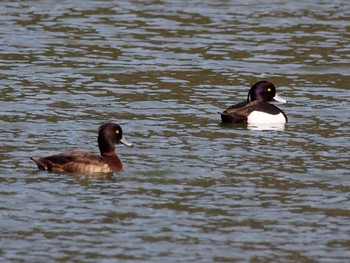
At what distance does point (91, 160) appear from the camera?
15688 millimetres

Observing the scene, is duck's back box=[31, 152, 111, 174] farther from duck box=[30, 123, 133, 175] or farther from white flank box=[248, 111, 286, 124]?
white flank box=[248, 111, 286, 124]

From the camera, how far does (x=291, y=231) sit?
1305cm

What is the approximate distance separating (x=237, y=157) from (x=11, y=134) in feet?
11.2

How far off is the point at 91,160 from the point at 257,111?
496cm

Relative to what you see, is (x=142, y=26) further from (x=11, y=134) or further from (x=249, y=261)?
(x=249, y=261)

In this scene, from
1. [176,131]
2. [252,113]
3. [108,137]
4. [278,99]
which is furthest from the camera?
[278,99]

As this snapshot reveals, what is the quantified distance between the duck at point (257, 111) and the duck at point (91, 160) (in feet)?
12.0

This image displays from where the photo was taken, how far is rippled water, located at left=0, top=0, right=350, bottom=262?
12773 millimetres

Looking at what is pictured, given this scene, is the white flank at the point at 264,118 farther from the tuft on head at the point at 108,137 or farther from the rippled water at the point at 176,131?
the tuft on head at the point at 108,137

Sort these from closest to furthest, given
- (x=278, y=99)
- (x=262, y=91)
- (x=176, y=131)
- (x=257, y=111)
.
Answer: (x=176, y=131) → (x=257, y=111) → (x=262, y=91) → (x=278, y=99)

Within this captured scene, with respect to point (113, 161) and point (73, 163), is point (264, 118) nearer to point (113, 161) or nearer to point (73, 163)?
point (113, 161)

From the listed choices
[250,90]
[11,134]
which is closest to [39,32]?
[250,90]

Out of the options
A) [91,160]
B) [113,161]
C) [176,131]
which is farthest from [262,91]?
[91,160]

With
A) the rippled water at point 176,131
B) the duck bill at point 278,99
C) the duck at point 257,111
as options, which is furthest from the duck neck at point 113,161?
the duck bill at point 278,99
